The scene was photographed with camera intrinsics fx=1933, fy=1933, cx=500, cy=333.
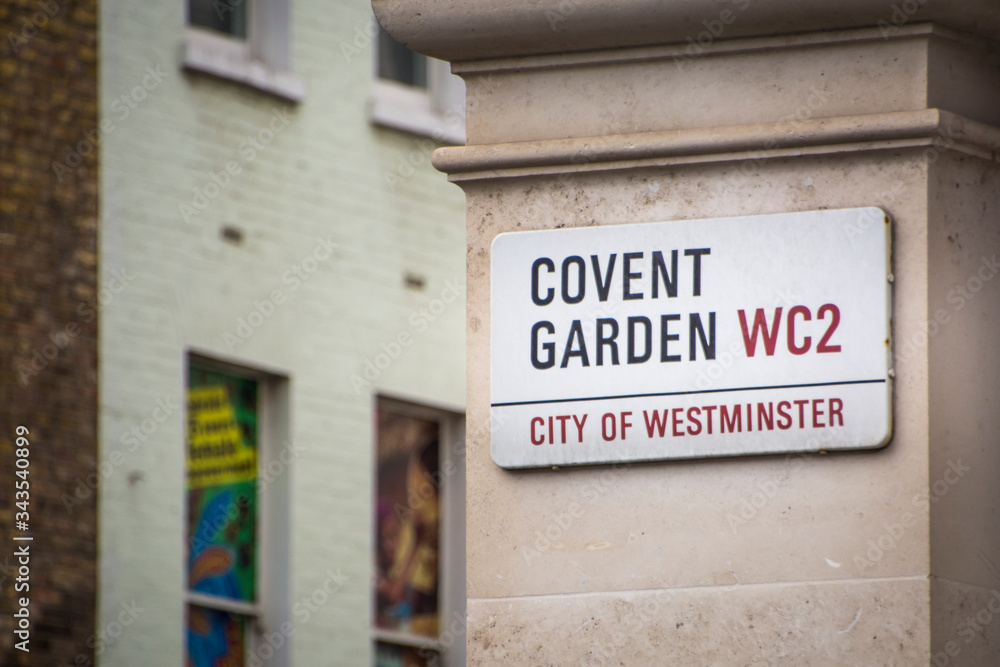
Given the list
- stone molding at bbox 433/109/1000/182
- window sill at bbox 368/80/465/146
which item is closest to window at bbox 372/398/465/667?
window sill at bbox 368/80/465/146

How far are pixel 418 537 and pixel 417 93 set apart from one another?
335 centimetres

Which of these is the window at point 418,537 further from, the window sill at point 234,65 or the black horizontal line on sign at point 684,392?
the black horizontal line on sign at point 684,392

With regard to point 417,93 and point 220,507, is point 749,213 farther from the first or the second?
point 417,93

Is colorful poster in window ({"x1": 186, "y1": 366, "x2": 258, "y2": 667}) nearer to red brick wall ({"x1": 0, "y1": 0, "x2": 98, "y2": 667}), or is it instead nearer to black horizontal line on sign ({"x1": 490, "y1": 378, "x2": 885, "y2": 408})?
red brick wall ({"x1": 0, "y1": 0, "x2": 98, "y2": 667})

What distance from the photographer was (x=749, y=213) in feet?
16.2

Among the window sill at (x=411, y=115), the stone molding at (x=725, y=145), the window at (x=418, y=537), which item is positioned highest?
the window sill at (x=411, y=115)

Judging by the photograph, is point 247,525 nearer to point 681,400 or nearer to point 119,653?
point 119,653

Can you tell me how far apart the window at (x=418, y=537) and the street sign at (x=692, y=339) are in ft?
29.7

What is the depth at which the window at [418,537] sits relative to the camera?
1409cm

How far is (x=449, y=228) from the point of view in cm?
1451

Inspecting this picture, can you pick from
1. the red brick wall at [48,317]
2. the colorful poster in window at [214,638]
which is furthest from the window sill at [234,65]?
the colorful poster in window at [214,638]

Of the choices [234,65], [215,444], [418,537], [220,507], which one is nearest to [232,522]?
[220,507]

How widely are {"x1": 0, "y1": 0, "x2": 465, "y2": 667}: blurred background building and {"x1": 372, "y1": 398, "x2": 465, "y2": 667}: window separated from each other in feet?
0.07

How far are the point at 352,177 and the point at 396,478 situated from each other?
7.32ft
